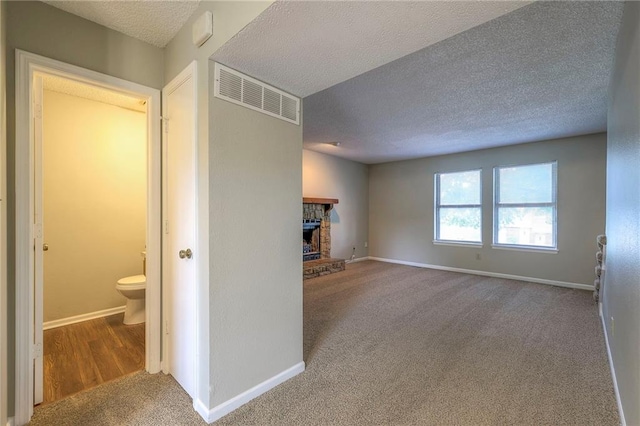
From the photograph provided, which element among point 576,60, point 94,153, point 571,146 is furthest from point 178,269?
point 571,146

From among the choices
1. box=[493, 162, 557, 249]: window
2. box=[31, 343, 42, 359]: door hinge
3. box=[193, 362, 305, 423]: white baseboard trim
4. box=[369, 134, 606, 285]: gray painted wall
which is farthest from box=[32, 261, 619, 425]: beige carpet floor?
box=[493, 162, 557, 249]: window

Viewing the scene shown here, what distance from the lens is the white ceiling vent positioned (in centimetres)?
165

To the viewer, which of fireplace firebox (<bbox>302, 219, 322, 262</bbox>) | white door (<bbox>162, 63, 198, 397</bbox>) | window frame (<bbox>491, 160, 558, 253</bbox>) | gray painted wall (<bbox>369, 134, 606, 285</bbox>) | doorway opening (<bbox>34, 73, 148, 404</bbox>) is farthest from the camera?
fireplace firebox (<bbox>302, 219, 322, 262</bbox>)

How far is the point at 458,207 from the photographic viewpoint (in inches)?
227

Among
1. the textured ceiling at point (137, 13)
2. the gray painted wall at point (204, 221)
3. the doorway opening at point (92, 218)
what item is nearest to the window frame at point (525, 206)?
the gray painted wall at point (204, 221)

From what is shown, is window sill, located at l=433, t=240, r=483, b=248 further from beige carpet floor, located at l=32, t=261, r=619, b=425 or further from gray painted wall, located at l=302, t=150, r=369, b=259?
beige carpet floor, located at l=32, t=261, r=619, b=425

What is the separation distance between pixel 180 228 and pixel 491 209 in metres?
5.31

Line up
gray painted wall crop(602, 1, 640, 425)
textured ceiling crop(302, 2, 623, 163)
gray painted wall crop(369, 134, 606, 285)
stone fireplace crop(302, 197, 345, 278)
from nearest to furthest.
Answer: gray painted wall crop(602, 1, 640, 425) → textured ceiling crop(302, 2, 623, 163) → gray painted wall crop(369, 134, 606, 285) → stone fireplace crop(302, 197, 345, 278)

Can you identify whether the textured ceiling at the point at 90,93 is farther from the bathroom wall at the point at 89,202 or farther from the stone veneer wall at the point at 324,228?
the stone veneer wall at the point at 324,228

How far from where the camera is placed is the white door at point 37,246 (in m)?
1.67

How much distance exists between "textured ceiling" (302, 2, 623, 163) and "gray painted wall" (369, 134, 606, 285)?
0.36 meters

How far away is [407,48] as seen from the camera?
4.97 ft

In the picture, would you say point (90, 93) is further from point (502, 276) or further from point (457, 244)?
point (502, 276)

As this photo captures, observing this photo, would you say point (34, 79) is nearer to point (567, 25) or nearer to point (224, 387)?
point (224, 387)
